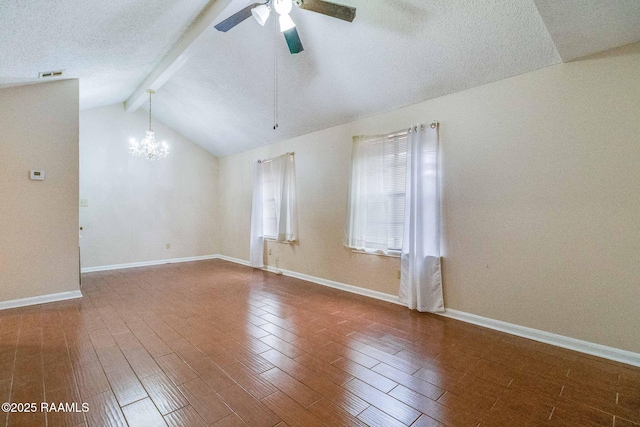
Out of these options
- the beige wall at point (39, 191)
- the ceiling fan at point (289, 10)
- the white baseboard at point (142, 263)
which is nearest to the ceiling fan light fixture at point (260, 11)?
the ceiling fan at point (289, 10)

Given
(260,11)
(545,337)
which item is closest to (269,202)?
(260,11)

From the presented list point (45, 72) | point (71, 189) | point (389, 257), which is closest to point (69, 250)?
point (71, 189)

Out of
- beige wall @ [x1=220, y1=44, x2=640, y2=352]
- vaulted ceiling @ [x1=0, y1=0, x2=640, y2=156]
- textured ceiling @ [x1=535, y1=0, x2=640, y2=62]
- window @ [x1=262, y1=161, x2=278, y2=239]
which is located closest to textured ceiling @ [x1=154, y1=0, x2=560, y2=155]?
vaulted ceiling @ [x1=0, y1=0, x2=640, y2=156]

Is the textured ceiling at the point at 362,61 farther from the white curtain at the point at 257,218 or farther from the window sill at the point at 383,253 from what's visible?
the window sill at the point at 383,253

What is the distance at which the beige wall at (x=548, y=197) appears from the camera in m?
2.19

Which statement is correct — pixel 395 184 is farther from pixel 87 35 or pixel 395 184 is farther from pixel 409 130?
pixel 87 35

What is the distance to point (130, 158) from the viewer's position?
5836 millimetres

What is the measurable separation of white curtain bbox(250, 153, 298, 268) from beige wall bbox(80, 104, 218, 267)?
1869 millimetres

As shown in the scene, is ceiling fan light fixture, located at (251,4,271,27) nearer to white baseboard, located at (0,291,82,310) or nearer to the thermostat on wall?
the thermostat on wall

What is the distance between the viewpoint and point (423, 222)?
126 inches

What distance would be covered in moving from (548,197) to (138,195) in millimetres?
6754

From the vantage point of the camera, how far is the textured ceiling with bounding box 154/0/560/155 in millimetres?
2371

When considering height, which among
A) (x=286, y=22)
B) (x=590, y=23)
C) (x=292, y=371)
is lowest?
(x=292, y=371)

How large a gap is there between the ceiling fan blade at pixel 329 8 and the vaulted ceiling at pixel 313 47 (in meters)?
0.60
